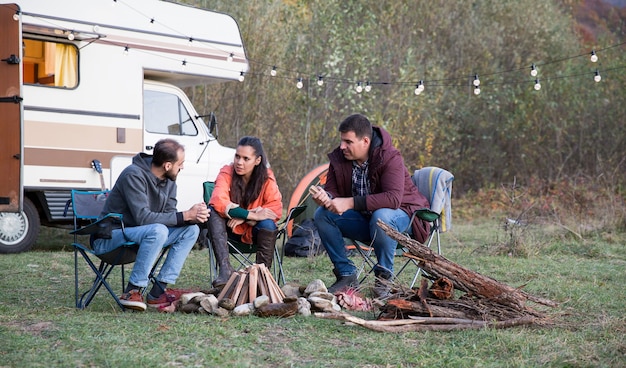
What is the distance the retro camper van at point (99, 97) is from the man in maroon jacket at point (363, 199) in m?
3.40

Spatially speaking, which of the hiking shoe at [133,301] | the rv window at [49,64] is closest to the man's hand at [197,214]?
the hiking shoe at [133,301]

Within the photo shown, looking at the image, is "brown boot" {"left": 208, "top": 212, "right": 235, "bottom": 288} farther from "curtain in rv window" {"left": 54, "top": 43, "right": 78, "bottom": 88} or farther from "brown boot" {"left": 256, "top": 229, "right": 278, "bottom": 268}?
"curtain in rv window" {"left": 54, "top": 43, "right": 78, "bottom": 88}

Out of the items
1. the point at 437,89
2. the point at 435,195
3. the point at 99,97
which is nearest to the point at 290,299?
the point at 435,195

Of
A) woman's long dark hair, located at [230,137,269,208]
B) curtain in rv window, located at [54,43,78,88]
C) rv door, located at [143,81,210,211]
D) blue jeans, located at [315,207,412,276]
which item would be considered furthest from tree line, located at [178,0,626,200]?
blue jeans, located at [315,207,412,276]

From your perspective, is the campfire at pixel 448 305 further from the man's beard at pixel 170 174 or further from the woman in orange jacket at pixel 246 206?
the man's beard at pixel 170 174

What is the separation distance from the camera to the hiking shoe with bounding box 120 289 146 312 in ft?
Answer: 14.1

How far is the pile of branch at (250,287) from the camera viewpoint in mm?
4293

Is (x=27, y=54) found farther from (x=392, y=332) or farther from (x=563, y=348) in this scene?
(x=563, y=348)

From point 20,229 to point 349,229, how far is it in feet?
13.4

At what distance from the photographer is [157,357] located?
3.21 metres

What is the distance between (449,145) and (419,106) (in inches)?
62.9

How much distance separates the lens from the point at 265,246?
486 cm

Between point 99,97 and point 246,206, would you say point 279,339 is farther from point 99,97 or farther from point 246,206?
point 99,97

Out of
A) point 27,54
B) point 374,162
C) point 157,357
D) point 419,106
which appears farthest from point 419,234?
point 419,106
